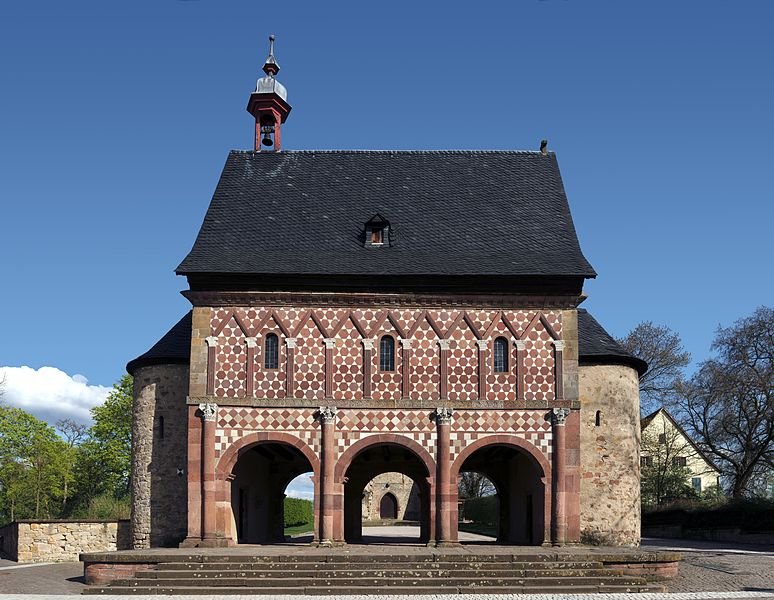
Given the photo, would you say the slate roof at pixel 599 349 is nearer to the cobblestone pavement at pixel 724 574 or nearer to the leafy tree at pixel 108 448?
the cobblestone pavement at pixel 724 574

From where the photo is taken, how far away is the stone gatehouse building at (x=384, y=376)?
99.5ft

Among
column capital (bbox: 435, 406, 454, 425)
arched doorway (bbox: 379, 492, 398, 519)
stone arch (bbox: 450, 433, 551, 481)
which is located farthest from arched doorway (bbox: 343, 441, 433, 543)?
arched doorway (bbox: 379, 492, 398, 519)

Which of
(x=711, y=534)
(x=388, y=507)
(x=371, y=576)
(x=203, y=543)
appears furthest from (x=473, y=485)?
(x=371, y=576)

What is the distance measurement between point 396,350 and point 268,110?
45.7ft

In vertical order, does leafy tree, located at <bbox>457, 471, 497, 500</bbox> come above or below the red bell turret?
below

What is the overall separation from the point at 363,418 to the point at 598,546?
8.44m

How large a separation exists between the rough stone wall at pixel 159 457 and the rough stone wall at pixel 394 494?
45284 millimetres

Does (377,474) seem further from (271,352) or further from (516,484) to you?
(271,352)

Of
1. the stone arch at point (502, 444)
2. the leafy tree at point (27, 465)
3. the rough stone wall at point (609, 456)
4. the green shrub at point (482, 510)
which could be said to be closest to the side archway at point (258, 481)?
the stone arch at point (502, 444)

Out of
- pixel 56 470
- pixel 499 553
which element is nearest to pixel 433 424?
pixel 499 553

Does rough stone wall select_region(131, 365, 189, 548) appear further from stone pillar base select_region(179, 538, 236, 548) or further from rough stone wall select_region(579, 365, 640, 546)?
rough stone wall select_region(579, 365, 640, 546)

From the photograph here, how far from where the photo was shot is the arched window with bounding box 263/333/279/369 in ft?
102

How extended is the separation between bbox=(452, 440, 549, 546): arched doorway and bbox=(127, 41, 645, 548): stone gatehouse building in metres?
0.12

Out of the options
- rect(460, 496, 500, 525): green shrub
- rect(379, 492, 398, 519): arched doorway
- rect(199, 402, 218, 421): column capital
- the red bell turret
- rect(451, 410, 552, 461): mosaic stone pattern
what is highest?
the red bell turret
